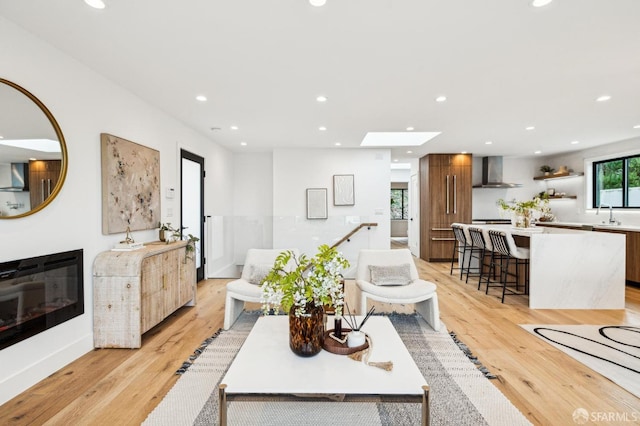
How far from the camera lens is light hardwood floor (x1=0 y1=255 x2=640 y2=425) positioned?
75.3 inches

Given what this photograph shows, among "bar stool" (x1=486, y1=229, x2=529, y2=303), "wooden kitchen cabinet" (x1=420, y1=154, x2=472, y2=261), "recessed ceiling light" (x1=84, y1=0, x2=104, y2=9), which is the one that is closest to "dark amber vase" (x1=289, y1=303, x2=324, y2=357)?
"recessed ceiling light" (x1=84, y1=0, x2=104, y2=9)

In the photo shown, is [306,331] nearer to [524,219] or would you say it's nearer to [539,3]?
[539,3]

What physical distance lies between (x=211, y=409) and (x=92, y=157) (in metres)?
2.38

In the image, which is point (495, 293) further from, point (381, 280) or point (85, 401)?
point (85, 401)

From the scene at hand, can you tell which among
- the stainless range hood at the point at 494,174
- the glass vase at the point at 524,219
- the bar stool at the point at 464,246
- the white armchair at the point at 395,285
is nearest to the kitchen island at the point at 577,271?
the glass vase at the point at 524,219

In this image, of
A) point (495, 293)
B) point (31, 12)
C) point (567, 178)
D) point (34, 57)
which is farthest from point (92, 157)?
point (567, 178)

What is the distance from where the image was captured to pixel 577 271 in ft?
12.6

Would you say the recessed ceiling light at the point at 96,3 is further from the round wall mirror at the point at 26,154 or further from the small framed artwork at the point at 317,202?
the small framed artwork at the point at 317,202

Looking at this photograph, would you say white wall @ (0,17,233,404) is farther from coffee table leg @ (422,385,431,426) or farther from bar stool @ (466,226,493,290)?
bar stool @ (466,226,493,290)

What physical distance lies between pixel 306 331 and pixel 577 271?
3.90 metres

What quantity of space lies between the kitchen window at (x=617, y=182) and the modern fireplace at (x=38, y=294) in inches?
333

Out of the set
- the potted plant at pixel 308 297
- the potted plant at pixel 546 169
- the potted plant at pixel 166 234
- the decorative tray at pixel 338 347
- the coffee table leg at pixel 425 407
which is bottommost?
the coffee table leg at pixel 425 407

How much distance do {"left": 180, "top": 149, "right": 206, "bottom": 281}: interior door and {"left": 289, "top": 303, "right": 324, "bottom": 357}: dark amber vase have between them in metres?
3.30

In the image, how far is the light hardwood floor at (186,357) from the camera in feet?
6.27
